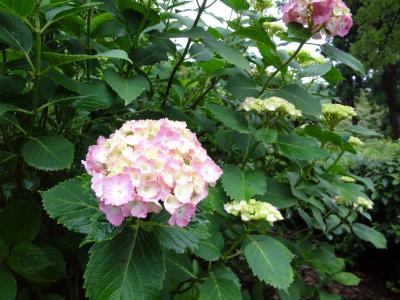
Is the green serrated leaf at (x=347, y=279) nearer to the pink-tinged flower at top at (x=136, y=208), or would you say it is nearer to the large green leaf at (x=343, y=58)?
the large green leaf at (x=343, y=58)

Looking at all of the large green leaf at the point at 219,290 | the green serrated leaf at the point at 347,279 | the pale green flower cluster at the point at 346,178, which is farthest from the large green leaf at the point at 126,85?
the green serrated leaf at the point at 347,279

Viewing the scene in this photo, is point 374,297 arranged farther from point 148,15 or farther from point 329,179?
point 148,15

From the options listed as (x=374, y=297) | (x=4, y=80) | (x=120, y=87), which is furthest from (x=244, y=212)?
(x=374, y=297)

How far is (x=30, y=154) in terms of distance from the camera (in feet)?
4.19

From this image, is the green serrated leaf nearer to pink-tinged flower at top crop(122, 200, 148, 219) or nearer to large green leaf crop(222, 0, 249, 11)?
large green leaf crop(222, 0, 249, 11)

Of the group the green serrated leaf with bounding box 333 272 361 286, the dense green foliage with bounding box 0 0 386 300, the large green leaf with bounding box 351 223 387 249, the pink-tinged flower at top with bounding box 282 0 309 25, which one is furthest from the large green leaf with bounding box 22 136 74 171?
the green serrated leaf with bounding box 333 272 361 286

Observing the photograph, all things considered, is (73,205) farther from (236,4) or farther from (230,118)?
(236,4)

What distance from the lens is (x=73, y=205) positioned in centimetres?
113

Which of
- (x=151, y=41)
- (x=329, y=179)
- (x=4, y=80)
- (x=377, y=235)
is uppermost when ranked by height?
(x=151, y=41)

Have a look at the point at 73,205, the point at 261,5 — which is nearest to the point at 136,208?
the point at 73,205

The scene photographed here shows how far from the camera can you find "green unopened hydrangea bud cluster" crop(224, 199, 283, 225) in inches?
61.4

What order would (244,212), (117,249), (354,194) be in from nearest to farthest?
(117,249) < (244,212) < (354,194)

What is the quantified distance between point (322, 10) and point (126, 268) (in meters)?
1.19

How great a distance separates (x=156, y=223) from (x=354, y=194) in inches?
52.8
